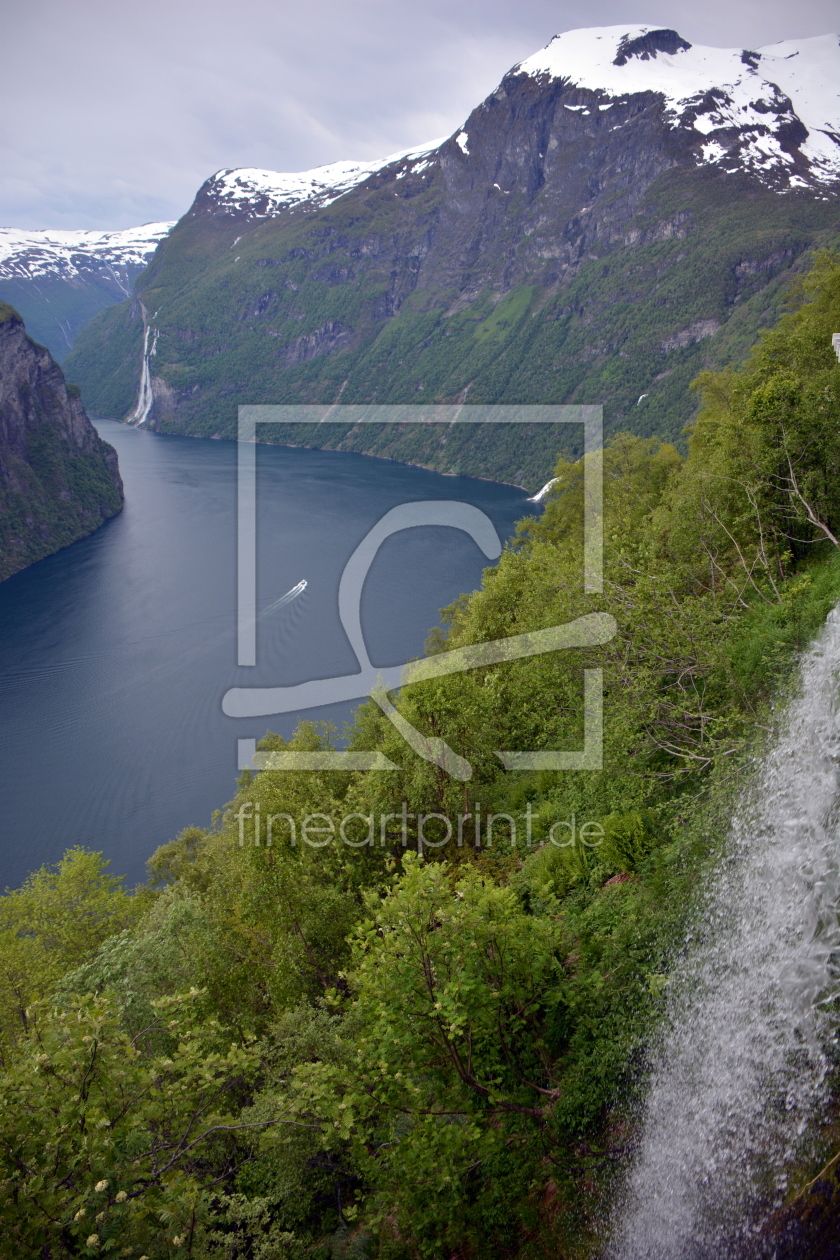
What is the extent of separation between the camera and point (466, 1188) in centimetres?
1075

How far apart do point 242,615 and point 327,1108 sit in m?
70.0

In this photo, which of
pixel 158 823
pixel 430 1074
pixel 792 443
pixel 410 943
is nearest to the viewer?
pixel 410 943

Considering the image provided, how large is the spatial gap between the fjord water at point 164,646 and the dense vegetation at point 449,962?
23600 mm

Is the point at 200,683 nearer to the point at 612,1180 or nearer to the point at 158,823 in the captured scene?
the point at 158,823

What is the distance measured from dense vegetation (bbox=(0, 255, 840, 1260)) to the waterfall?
564 millimetres

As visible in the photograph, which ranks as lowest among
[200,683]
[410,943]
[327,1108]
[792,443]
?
[200,683]

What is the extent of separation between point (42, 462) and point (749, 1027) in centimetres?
15203

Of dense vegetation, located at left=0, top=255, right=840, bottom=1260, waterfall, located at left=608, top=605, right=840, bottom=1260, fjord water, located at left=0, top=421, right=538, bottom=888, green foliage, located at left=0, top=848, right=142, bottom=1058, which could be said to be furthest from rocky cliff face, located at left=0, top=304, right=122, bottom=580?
waterfall, located at left=608, top=605, right=840, bottom=1260

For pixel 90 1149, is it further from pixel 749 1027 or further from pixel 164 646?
pixel 164 646

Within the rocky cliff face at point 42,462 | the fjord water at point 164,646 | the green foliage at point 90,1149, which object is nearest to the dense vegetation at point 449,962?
the green foliage at point 90,1149

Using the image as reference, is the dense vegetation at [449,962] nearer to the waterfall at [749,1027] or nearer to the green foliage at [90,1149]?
the green foliage at [90,1149]

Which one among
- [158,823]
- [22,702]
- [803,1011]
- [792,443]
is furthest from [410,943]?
[22,702]

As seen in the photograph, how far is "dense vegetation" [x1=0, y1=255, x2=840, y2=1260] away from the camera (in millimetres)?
8344

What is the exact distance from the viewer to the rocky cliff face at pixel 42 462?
376 ft
